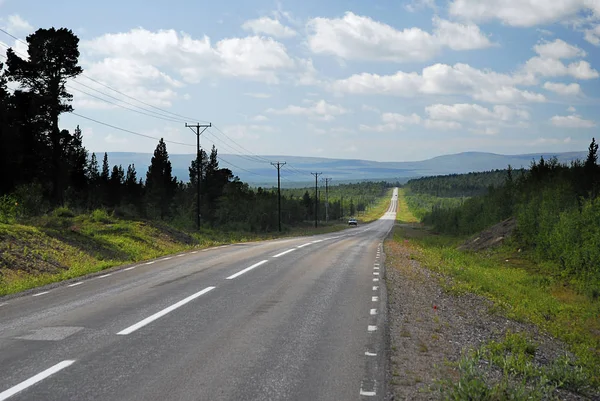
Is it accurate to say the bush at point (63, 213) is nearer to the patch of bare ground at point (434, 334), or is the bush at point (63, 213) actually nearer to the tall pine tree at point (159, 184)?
the patch of bare ground at point (434, 334)

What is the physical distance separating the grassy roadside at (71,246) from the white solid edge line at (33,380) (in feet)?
23.8

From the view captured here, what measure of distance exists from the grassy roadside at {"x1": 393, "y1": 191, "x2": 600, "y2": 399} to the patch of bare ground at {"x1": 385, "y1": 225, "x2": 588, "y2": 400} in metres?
0.25

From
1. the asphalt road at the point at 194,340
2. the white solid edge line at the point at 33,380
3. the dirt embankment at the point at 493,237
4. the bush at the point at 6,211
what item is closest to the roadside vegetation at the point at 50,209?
the bush at the point at 6,211

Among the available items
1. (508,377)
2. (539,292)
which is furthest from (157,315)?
(539,292)

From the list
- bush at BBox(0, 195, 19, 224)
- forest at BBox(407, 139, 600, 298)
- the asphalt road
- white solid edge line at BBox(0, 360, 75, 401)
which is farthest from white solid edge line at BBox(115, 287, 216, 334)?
forest at BBox(407, 139, 600, 298)

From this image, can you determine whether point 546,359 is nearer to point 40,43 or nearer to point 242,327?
point 242,327

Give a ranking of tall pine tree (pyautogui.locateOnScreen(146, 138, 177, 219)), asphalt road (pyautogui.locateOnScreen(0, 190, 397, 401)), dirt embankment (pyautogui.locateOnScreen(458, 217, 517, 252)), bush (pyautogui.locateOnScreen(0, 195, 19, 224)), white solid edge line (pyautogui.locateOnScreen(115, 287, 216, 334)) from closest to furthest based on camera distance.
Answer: asphalt road (pyautogui.locateOnScreen(0, 190, 397, 401)), white solid edge line (pyautogui.locateOnScreen(115, 287, 216, 334)), bush (pyautogui.locateOnScreen(0, 195, 19, 224)), dirt embankment (pyautogui.locateOnScreen(458, 217, 517, 252)), tall pine tree (pyautogui.locateOnScreen(146, 138, 177, 219))

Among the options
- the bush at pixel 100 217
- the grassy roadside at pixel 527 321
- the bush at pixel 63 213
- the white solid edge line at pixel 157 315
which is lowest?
the grassy roadside at pixel 527 321

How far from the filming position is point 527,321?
13320mm

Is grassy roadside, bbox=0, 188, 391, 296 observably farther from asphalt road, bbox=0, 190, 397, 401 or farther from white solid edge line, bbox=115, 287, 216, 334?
white solid edge line, bbox=115, 287, 216, 334

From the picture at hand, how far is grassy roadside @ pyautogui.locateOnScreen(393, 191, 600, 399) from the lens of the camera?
20.4 ft

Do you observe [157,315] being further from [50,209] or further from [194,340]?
[50,209]

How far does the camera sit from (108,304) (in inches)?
430

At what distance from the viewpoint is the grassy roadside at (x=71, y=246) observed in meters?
16.0
